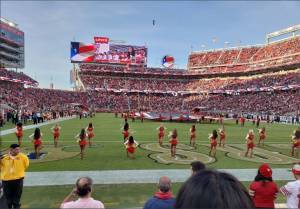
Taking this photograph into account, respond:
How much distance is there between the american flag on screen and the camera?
282 ft

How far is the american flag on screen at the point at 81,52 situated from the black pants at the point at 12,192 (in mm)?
80664

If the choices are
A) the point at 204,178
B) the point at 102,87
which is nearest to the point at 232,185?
the point at 204,178

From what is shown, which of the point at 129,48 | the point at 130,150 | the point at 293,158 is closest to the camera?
the point at 130,150

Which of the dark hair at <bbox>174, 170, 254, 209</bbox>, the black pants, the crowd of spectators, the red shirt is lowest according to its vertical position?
the black pants

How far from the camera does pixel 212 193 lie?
150 cm

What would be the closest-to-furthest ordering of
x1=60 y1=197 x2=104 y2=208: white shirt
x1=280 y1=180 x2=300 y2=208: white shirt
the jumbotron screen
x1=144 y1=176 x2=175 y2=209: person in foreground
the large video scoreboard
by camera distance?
x1=144 y1=176 x2=175 y2=209: person in foreground
x1=60 y1=197 x2=104 y2=208: white shirt
x1=280 y1=180 x2=300 y2=208: white shirt
the large video scoreboard
the jumbotron screen

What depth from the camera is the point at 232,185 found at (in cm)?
156

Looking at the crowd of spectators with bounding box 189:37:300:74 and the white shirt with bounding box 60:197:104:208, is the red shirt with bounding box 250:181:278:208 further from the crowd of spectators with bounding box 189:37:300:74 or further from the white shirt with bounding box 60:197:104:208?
the crowd of spectators with bounding box 189:37:300:74

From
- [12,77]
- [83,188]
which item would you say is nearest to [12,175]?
[83,188]

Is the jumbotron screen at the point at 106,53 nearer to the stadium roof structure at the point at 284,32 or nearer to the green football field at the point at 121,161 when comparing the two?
the stadium roof structure at the point at 284,32

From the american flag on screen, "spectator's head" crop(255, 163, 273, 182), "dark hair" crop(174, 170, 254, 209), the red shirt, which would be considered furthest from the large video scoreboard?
"dark hair" crop(174, 170, 254, 209)

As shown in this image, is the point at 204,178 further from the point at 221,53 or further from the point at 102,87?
the point at 221,53

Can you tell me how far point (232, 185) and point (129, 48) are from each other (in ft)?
317

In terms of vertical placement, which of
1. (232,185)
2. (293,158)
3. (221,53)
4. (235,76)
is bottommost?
(293,158)
